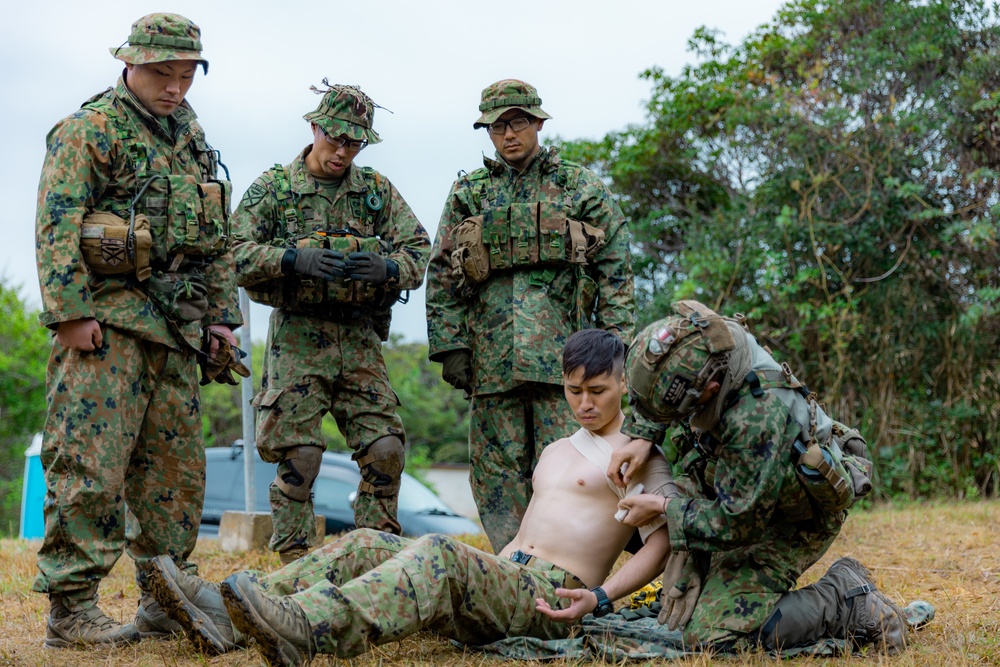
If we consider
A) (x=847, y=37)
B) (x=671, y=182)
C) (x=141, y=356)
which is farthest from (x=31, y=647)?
(x=847, y=37)

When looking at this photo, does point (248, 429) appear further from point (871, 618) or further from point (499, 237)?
point (871, 618)

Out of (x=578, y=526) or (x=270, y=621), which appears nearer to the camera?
(x=270, y=621)

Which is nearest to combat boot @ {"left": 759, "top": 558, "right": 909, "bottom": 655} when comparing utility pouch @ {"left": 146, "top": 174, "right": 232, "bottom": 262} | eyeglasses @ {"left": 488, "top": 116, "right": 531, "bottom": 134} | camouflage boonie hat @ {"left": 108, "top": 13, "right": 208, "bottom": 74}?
eyeglasses @ {"left": 488, "top": 116, "right": 531, "bottom": 134}

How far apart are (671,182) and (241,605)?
918 cm

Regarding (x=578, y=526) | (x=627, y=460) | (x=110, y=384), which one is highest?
(x=110, y=384)

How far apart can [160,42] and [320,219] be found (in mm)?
1323

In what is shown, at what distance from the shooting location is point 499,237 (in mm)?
5117

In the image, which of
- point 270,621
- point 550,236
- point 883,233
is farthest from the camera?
point 883,233

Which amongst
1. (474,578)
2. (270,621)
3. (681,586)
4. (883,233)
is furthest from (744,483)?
(883,233)

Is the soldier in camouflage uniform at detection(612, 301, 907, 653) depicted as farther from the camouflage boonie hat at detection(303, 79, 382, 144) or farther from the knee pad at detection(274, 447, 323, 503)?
the camouflage boonie hat at detection(303, 79, 382, 144)

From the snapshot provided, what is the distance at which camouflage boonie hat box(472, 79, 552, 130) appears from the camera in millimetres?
5105

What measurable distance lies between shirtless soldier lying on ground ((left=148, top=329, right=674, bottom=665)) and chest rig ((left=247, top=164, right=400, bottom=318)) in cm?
156

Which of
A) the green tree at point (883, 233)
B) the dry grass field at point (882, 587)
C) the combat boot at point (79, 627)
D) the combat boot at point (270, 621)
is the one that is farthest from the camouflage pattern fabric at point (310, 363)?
the green tree at point (883, 233)

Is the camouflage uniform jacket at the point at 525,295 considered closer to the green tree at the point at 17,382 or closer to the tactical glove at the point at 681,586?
the tactical glove at the point at 681,586
